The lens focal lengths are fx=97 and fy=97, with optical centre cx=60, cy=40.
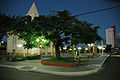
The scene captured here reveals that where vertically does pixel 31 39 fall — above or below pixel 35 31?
below

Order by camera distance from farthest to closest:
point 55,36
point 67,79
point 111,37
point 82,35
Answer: point 111,37
point 82,35
point 55,36
point 67,79

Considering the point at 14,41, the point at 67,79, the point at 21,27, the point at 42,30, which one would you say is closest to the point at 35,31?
the point at 42,30

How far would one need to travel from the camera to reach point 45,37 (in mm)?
14516

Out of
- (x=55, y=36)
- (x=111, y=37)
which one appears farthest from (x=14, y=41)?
(x=111, y=37)

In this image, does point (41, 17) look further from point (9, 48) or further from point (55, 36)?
point (9, 48)

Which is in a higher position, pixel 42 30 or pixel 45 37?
pixel 42 30

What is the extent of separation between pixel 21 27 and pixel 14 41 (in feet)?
80.7

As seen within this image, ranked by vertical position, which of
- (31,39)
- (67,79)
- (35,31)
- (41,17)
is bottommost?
(67,79)

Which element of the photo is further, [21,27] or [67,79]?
[21,27]

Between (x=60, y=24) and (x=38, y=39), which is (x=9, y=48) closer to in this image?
(x=38, y=39)

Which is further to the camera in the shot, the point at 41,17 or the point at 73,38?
the point at 41,17

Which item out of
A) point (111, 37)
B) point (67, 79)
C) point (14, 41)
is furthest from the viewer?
point (111, 37)

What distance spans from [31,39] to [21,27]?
7.30ft

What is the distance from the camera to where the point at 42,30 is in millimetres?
13328
